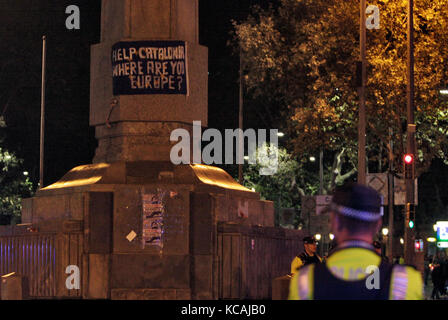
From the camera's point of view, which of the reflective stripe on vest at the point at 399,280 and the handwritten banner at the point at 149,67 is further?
the handwritten banner at the point at 149,67

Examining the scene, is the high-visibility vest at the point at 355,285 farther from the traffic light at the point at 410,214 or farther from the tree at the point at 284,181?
the tree at the point at 284,181

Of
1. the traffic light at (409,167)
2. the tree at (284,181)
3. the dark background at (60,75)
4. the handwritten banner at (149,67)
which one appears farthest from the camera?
the tree at (284,181)

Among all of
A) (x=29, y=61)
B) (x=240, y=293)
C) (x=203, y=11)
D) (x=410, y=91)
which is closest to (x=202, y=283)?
(x=240, y=293)

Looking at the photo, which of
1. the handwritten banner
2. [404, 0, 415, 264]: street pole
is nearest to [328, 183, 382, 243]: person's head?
the handwritten banner

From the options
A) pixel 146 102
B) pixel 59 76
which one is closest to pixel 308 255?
pixel 146 102

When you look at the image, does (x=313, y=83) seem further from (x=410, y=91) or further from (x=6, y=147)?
(x=6, y=147)

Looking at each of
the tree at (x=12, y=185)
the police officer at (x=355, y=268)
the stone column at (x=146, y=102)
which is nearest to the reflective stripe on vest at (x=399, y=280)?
the police officer at (x=355, y=268)

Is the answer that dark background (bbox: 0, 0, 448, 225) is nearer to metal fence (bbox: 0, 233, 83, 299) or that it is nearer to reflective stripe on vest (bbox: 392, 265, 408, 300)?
metal fence (bbox: 0, 233, 83, 299)

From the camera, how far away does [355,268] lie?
4145 mm

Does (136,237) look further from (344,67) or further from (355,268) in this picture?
(344,67)

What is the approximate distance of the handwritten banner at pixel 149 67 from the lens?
20.4 metres

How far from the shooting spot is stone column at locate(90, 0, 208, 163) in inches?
806

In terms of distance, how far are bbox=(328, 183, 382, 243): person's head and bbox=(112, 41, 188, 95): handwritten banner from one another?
53.6 ft
